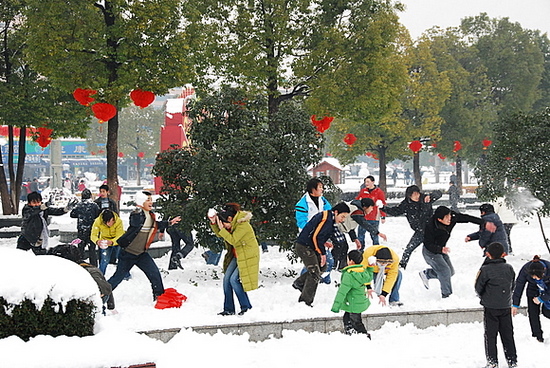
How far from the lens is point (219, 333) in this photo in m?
8.26

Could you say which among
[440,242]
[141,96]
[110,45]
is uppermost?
[110,45]

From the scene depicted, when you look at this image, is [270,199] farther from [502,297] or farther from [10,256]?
[10,256]

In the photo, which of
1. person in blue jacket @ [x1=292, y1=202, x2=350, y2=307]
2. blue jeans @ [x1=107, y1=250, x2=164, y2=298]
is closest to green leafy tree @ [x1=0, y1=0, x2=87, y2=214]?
blue jeans @ [x1=107, y1=250, x2=164, y2=298]

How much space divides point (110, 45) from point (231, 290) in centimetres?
957

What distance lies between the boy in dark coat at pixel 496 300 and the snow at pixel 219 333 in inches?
15.5

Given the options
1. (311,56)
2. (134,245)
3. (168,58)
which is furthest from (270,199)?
(311,56)

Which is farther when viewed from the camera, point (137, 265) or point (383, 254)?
point (137, 265)

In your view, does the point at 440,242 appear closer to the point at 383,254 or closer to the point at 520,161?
the point at 383,254

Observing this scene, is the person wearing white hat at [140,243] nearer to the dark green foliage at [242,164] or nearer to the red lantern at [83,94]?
the dark green foliage at [242,164]

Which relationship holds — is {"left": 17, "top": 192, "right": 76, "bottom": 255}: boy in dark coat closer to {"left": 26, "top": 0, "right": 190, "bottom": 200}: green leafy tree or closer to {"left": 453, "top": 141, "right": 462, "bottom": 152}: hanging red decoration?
{"left": 26, "top": 0, "right": 190, "bottom": 200}: green leafy tree

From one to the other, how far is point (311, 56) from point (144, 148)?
169ft

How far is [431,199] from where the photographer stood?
12.6 meters

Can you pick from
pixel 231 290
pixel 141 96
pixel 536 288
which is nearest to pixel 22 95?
pixel 141 96

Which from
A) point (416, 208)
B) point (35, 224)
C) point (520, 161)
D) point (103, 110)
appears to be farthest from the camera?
point (103, 110)
